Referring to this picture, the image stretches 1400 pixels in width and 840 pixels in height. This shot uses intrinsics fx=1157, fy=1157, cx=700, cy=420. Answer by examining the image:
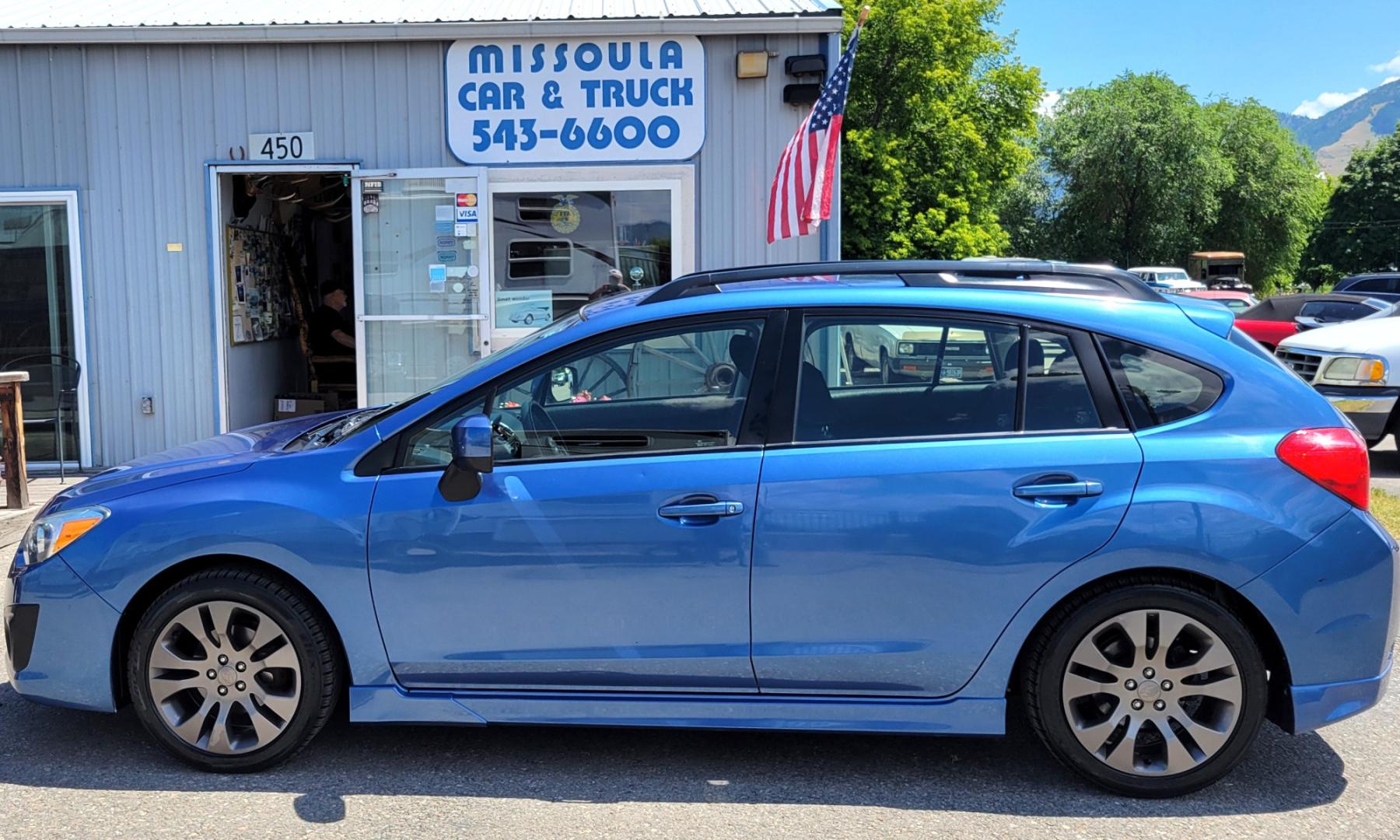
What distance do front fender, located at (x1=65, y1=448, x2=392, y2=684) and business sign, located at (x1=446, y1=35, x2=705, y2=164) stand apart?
566 cm

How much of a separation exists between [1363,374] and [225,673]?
9.21 m

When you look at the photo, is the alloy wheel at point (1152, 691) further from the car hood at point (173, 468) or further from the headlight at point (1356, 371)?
the headlight at point (1356, 371)

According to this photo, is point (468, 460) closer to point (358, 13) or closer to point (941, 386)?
point (941, 386)

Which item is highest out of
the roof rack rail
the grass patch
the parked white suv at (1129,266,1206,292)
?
the parked white suv at (1129,266,1206,292)

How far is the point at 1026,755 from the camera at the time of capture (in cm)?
405

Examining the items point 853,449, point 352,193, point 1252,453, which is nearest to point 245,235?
point 352,193

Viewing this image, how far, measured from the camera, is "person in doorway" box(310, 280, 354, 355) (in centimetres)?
1122

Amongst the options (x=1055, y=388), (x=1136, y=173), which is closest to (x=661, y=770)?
(x=1055, y=388)

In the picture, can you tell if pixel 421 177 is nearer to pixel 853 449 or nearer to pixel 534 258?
pixel 534 258

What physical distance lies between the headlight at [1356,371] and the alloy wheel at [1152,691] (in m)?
7.21

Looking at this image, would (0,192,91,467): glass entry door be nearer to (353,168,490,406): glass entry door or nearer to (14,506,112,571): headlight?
(353,168,490,406): glass entry door

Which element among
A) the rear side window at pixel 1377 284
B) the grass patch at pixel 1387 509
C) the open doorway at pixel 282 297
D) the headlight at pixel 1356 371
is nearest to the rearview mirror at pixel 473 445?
the grass patch at pixel 1387 509

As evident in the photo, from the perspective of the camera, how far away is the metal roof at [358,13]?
8.76 meters

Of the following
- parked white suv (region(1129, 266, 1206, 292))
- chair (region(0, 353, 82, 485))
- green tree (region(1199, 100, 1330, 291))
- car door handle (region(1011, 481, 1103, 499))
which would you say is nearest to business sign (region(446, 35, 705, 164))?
chair (region(0, 353, 82, 485))
